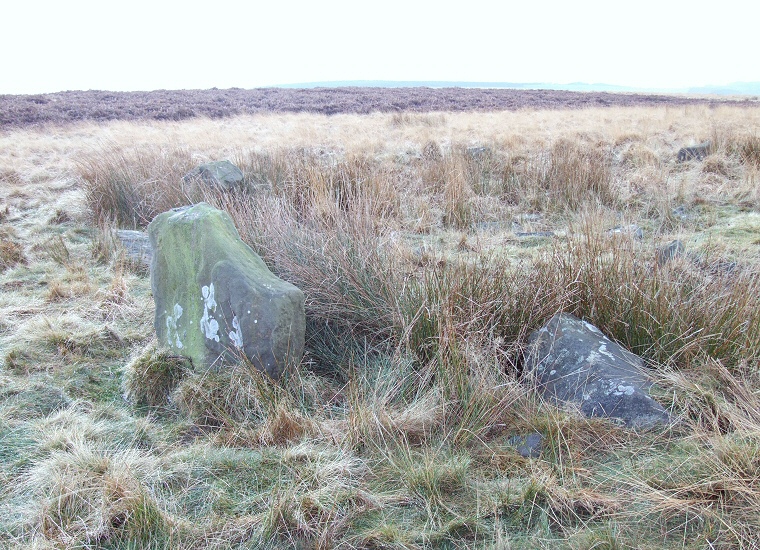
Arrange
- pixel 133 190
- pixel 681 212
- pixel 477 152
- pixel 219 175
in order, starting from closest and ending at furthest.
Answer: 1. pixel 681 212
2. pixel 219 175
3. pixel 133 190
4. pixel 477 152

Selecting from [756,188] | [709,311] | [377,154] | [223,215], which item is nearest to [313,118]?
[377,154]

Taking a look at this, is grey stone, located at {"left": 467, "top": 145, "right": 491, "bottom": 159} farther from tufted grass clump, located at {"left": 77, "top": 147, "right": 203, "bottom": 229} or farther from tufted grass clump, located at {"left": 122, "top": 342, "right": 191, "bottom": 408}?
tufted grass clump, located at {"left": 122, "top": 342, "right": 191, "bottom": 408}

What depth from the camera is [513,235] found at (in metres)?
5.66

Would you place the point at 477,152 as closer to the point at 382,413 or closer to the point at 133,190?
the point at 133,190

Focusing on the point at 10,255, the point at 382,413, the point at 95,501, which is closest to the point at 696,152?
the point at 382,413

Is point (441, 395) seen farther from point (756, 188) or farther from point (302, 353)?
point (756, 188)

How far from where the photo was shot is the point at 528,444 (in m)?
2.39

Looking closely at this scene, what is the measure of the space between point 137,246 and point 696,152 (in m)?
9.02

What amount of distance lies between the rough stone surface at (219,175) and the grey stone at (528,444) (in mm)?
4916

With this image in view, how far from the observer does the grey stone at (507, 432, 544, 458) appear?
234cm

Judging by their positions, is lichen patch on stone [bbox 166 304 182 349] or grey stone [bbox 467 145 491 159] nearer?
lichen patch on stone [bbox 166 304 182 349]

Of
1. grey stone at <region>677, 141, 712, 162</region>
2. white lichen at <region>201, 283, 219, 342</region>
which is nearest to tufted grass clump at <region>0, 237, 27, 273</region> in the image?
white lichen at <region>201, 283, 219, 342</region>

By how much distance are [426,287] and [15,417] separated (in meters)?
2.26

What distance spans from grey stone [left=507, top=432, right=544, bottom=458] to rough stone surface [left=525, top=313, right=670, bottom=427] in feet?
1.04
